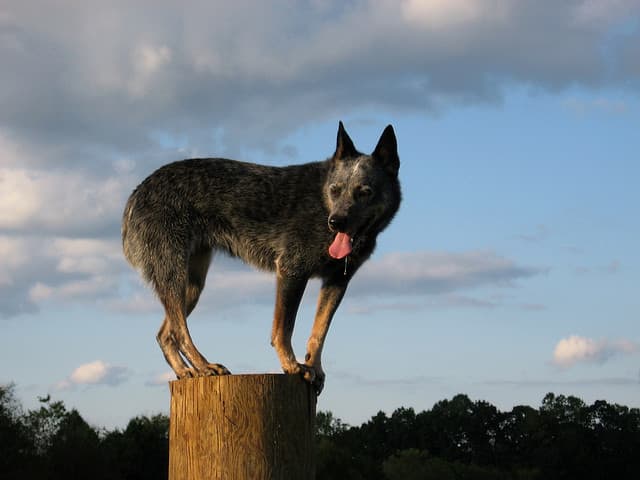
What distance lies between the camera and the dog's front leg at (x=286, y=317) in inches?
443

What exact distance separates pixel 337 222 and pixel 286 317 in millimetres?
1262

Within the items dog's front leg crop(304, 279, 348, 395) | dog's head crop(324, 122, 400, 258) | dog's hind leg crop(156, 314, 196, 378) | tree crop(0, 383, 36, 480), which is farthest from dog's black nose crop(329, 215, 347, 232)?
tree crop(0, 383, 36, 480)

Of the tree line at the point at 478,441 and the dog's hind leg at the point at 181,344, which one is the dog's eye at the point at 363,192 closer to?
the dog's hind leg at the point at 181,344

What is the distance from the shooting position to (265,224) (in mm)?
12234

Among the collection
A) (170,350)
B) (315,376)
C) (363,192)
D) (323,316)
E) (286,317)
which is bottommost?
(315,376)

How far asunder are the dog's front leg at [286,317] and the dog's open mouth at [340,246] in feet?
1.60

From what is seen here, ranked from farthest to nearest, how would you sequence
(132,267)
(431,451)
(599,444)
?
(431,451), (599,444), (132,267)

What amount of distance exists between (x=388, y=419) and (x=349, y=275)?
106m

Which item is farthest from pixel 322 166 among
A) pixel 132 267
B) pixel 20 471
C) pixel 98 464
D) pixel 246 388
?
pixel 98 464

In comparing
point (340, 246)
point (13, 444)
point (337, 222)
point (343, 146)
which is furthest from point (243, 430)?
point (13, 444)

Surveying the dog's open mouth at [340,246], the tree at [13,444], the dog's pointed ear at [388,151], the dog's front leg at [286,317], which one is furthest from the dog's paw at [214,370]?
the tree at [13,444]

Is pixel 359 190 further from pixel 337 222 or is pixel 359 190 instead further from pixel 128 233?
pixel 128 233

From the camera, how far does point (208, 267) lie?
12.8 m

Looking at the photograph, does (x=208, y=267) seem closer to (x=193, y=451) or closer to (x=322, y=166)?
(x=322, y=166)
